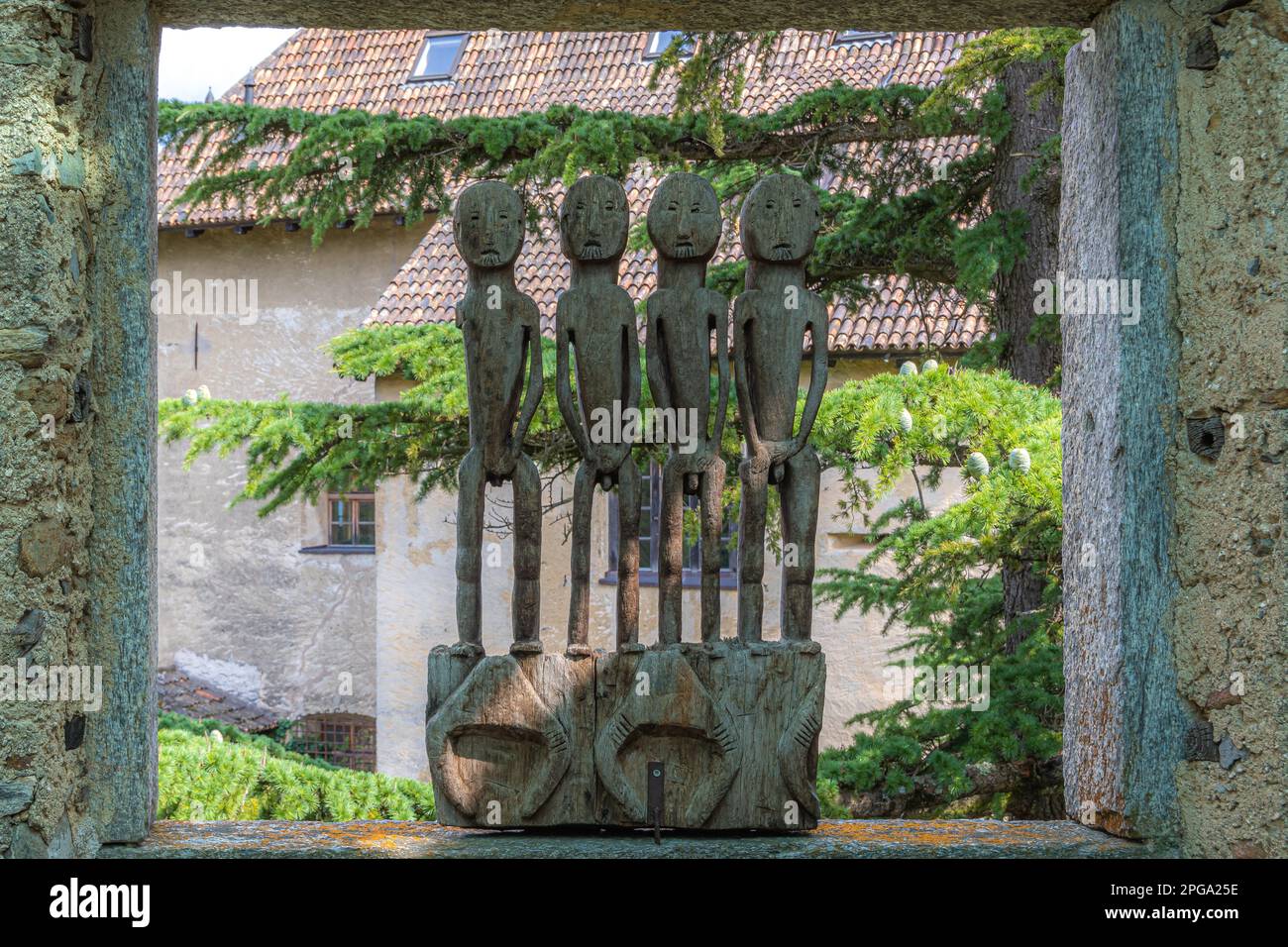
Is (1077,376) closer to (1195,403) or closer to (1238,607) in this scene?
(1195,403)

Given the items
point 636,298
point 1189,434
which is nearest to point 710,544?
point 1189,434

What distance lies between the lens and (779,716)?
2307mm

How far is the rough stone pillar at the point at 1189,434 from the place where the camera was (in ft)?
6.88

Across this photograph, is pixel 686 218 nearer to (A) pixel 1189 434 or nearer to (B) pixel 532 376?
(B) pixel 532 376

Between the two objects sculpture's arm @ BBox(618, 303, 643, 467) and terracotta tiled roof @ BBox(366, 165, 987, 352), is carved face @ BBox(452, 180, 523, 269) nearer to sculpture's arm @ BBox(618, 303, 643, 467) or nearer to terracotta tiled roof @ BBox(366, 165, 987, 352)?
sculpture's arm @ BBox(618, 303, 643, 467)

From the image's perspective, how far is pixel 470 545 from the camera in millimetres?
2367

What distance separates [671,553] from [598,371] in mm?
356

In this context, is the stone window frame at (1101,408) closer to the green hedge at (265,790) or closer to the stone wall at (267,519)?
the green hedge at (265,790)

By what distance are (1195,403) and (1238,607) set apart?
35 cm

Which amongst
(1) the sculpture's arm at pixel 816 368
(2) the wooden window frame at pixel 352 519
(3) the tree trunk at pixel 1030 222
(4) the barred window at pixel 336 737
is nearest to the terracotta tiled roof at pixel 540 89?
(3) the tree trunk at pixel 1030 222

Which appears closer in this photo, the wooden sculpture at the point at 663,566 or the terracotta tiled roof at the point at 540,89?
the wooden sculpture at the point at 663,566

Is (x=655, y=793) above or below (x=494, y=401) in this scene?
below

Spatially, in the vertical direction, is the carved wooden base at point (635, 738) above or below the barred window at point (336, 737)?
above
